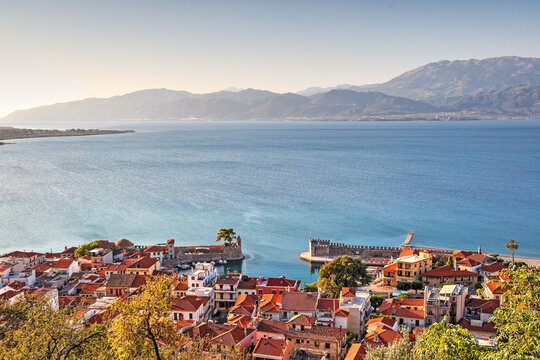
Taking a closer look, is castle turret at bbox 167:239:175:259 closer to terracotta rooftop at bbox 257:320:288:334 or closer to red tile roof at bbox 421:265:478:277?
terracotta rooftop at bbox 257:320:288:334

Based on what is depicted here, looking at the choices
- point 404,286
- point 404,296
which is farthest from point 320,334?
point 404,286

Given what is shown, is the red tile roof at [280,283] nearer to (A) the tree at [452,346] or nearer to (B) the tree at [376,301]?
(B) the tree at [376,301]

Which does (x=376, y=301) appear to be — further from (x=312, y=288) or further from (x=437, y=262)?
(x=437, y=262)

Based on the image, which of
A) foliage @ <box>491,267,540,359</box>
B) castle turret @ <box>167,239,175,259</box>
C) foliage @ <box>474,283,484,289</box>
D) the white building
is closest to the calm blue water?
castle turret @ <box>167,239,175,259</box>

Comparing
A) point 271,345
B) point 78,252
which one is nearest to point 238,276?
point 271,345

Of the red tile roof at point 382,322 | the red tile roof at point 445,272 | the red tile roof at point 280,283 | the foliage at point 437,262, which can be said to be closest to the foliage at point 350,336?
the red tile roof at point 382,322
